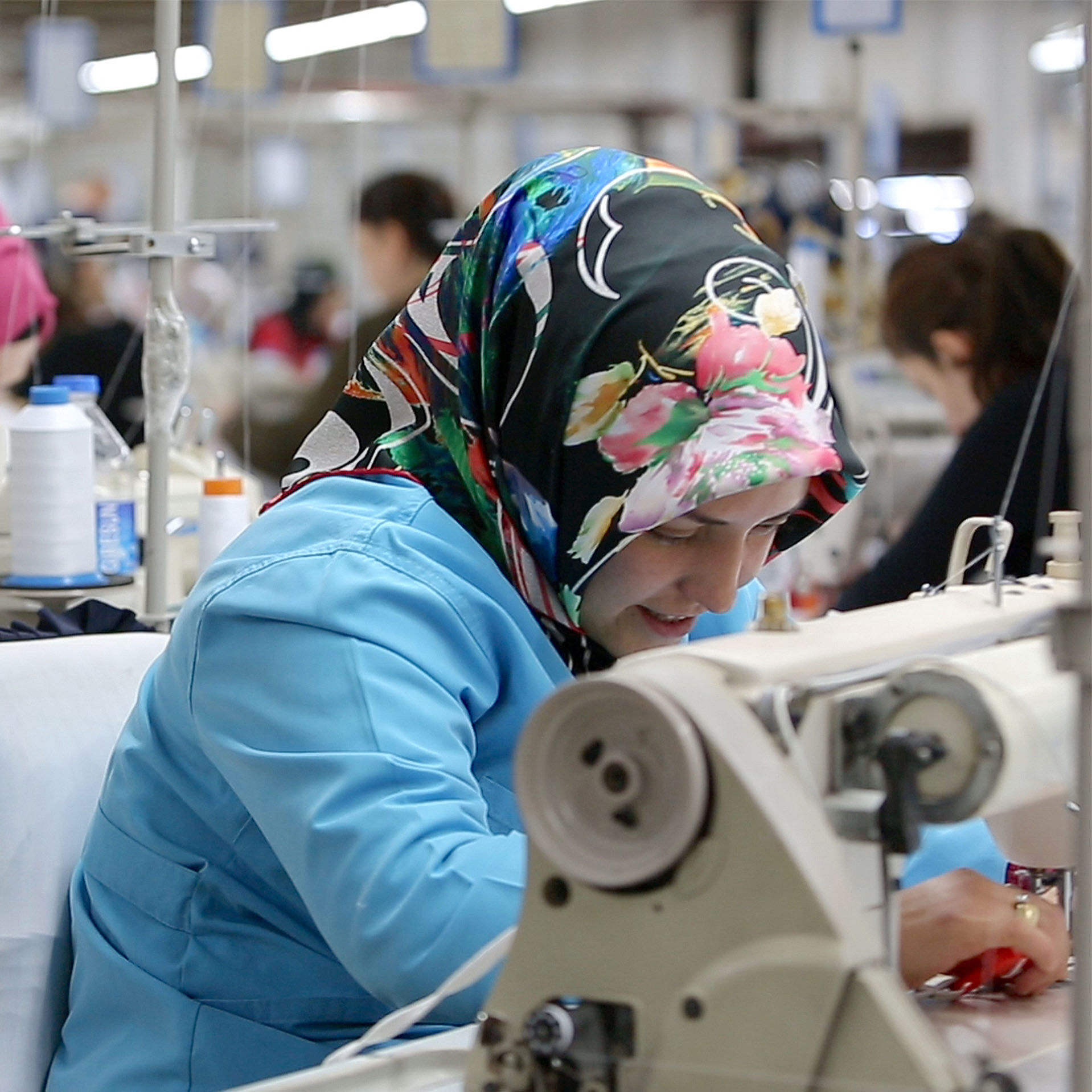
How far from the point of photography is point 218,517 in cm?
197

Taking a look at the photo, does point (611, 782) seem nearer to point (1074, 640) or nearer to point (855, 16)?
point (1074, 640)

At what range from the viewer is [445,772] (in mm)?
874

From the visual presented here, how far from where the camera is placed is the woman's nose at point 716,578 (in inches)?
40.8

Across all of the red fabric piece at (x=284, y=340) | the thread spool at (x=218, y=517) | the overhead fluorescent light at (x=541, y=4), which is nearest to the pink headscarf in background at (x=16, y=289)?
the thread spool at (x=218, y=517)

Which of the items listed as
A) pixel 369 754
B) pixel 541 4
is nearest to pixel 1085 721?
pixel 369 754

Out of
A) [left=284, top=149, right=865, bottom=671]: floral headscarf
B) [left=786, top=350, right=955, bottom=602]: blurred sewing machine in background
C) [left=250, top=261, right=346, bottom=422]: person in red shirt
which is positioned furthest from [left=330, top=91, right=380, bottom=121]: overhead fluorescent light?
[left=284, top=149, right=865, bottom=671]: floral headscarf

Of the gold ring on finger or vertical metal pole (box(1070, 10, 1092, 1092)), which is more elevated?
vertical metal pole (box(1070, 10, 1092, 1092))

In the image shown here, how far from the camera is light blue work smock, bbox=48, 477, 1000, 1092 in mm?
824

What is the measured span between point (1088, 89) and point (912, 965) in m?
0.38

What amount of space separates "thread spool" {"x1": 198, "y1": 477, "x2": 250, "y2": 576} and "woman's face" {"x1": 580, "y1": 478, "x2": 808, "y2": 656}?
0.97 meters

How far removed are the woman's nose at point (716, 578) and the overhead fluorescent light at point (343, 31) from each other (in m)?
2.25

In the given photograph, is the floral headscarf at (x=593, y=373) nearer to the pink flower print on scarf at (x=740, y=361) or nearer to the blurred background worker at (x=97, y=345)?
the pink flower print on scarf at (x=740, y=361)

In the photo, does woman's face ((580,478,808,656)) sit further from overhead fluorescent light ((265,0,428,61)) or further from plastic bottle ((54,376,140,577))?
overhead fluorescent light ((265,0,428,61))

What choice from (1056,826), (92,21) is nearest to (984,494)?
(1056,826)
